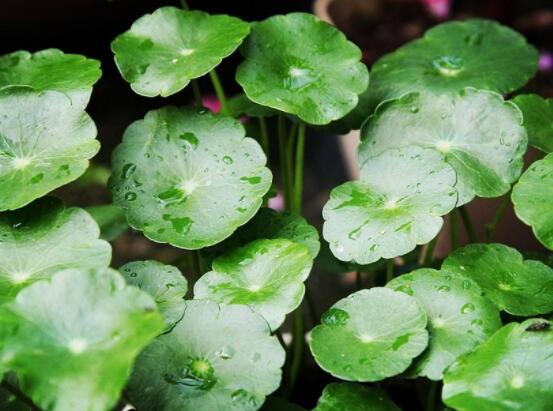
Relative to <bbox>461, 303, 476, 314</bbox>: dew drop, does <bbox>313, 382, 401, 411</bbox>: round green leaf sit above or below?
below

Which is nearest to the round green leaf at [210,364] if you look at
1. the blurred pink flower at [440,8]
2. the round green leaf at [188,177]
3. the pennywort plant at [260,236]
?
the pennywort plant at [260,236]

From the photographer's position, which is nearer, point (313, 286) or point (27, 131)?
point (27, 131)

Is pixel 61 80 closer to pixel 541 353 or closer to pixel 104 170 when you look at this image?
pixel 541 353

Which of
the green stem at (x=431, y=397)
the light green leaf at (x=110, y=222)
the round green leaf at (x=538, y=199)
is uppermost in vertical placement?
the round green leaf at (x=538, y=199)

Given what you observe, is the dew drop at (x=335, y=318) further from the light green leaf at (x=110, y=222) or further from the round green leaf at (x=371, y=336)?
the light green leaf at (x=110, y=222)

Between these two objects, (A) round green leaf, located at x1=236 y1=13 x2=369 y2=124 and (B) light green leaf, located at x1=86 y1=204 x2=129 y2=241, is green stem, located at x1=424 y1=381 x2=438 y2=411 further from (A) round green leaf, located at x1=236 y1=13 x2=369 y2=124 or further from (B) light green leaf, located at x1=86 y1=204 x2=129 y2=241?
(B) light green leaf, located at x1=86 y1=204 x2=129 y2=241

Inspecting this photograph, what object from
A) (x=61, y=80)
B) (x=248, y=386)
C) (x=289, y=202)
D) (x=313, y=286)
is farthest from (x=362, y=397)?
(x=313, y=286)

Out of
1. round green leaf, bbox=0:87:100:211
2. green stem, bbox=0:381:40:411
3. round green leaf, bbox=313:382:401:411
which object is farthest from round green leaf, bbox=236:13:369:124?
green stem, bbox=0:381:40:411
